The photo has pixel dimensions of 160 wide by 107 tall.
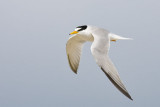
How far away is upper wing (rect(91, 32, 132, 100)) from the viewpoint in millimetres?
4534

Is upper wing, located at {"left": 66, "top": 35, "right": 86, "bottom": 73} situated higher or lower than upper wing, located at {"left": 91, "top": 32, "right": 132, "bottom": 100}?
lower

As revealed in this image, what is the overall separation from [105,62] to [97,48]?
479 mm

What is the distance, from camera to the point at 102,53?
512 centimetres

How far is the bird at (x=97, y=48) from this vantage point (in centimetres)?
463

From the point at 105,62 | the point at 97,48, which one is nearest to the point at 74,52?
the point at 97,48

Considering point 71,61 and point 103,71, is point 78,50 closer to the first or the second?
point 71,61

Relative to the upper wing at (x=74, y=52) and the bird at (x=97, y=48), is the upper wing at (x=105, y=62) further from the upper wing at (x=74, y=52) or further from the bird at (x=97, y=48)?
the upper wing at (x=74, y=52)

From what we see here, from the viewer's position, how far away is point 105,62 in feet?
15.9

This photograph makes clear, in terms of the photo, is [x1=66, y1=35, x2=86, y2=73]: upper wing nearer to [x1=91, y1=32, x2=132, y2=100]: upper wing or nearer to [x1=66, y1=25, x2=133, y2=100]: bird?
[x1=66, y1=25, x2=133, y2=100]: bird

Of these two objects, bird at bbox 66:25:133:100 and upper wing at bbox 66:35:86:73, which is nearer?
bird at bbox 66:25:133:100

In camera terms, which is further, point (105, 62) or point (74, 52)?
point (74, 52)

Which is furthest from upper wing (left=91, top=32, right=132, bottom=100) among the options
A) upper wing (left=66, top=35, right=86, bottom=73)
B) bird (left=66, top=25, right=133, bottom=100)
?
upper wing (left=66, top=35, right=86, bottom=73)

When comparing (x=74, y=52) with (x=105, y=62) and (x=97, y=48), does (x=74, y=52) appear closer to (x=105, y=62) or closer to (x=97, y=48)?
(x=97, y=48)

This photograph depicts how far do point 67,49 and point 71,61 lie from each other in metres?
0.37
